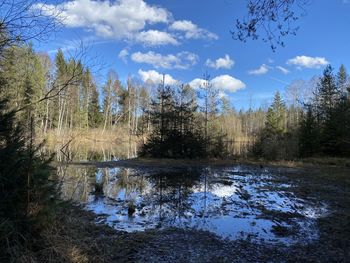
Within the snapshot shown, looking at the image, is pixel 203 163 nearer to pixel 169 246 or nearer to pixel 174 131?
pixel 174 131

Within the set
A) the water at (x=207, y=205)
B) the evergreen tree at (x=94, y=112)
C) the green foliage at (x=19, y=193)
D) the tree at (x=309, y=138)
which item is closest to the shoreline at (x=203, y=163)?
the tree at (x=309, y=138)

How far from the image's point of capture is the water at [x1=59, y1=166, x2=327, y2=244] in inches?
304

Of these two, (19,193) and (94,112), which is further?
(94,112)

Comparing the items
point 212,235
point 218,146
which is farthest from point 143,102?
point 212,235

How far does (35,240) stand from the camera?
4699 millimetres

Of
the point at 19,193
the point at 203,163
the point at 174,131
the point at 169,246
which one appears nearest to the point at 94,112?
the point at 174,131

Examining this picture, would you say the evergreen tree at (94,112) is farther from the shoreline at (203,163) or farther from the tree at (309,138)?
the tree at (309,138)

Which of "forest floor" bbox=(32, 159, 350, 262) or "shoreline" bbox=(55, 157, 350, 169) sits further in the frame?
"shoreline" bbox=(55, 157, 350, 169)

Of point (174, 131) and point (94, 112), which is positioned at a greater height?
point (94, 112)

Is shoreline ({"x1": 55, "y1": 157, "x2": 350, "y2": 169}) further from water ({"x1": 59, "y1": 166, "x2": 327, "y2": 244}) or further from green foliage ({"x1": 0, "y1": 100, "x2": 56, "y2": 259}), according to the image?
green foliage ({"x1": 0, "y1": 100, "x2": 56, "y2": 259})

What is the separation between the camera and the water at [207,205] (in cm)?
773

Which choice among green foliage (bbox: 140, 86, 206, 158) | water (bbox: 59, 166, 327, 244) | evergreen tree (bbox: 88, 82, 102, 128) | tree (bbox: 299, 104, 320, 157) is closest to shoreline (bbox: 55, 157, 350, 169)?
green foliage (bbox: 140, 86, 206, 158)

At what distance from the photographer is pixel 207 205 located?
10305mm

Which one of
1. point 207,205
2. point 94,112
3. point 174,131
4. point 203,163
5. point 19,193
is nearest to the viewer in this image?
point 19,193
